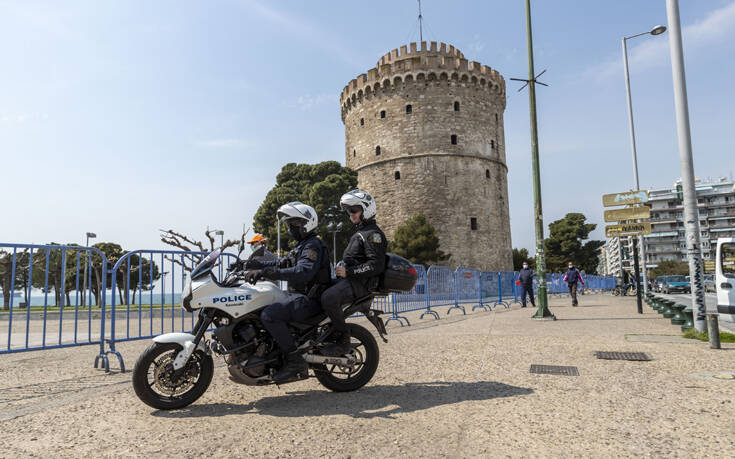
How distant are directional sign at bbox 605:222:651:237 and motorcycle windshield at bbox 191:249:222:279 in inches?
452

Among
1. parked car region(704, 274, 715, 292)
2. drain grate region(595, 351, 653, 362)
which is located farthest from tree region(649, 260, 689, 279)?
drain grate region(595, 351, 653, 362)

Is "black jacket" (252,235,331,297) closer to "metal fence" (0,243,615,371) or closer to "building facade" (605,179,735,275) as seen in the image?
"metal fence" (0,243,615,371)

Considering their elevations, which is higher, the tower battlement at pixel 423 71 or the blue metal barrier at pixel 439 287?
the tower battlement at pixel 423 71

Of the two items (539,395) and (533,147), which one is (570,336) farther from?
(533,147)

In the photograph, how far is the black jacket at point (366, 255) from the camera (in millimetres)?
3890

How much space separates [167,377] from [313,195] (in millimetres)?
36576

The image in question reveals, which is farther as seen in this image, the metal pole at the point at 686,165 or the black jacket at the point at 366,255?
the metal pole at the point at 686,165

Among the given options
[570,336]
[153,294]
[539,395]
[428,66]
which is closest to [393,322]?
[570,336]

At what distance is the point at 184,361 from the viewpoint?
11.7 ft

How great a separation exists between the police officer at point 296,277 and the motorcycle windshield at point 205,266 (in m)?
0.34

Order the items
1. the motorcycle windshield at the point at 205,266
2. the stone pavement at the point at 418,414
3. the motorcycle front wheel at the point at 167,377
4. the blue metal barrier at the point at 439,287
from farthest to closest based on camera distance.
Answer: the blue metal barrier at the point at 439,287
the motorcycle windshield at the point at 205,266
the motorcycle front wheel at the point at 167,377
the stone pavement at the point at 418,414

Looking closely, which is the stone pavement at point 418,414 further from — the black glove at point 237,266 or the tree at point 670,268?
the tree at point 670,268

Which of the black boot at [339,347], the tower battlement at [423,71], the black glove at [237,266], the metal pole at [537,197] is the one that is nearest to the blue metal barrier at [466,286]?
the metal pole at [537,197]

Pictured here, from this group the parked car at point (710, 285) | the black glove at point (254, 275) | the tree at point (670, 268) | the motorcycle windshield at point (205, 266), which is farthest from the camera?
the tree at point (670, 268)
